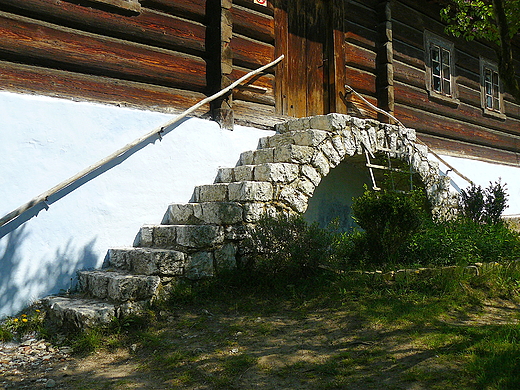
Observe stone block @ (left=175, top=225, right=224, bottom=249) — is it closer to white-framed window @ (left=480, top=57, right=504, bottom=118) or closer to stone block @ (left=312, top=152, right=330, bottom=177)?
stone block @ (left=312, top=152, right=330, bottom=177)

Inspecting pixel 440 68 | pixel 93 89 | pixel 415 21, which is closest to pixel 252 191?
pixel 93 89

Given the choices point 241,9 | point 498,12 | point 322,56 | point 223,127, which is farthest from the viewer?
point 322,56

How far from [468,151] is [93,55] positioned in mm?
8433

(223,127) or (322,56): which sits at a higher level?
(322,56)

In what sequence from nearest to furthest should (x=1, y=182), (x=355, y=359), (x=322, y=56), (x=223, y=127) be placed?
1. (x=355, y=359)
2. (x=1, y=182)
3. (x=223, y=127)
4. (x=322, y=56)

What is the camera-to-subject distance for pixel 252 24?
22.6 ft

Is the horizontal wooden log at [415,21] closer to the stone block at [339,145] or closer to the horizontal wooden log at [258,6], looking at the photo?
the horizontal wooden log at [258,6]

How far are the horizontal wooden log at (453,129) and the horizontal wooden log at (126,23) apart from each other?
4.53 m

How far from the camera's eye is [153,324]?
415 cm

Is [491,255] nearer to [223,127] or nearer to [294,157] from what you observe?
[294,157]

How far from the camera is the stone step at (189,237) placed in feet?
15.7

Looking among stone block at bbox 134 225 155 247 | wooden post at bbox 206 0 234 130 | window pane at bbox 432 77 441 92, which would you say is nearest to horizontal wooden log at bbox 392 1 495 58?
window pane at bbox 432 77 441 92

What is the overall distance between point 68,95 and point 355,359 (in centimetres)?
397

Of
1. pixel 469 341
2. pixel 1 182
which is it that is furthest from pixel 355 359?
pixel 1 182
